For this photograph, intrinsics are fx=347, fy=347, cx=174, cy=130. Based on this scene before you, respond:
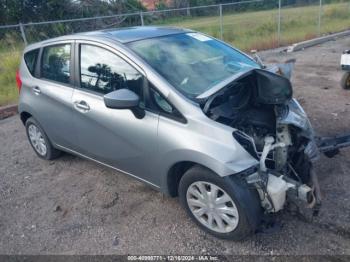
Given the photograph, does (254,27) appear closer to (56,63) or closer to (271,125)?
(56,63)

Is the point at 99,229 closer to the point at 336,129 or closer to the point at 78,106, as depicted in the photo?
the point at 78,106

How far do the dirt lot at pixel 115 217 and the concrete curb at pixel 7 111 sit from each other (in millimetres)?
2573

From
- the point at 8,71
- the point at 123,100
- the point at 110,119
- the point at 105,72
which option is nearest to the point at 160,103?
the point at 123,100

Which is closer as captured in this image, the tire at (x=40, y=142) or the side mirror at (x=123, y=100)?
the side mirror at (x=123, y=100)

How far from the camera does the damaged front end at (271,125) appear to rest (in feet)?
9.53

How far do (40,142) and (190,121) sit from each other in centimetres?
281

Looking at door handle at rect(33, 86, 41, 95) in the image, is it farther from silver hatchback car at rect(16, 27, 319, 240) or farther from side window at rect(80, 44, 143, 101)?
side window at rect(80, 44, 143, 101)

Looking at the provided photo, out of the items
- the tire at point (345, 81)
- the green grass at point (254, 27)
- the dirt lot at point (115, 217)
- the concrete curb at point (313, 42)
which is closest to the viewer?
the dirt lot at point (115, 217)

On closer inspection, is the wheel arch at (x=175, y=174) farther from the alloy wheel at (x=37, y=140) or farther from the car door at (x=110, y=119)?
the alloy wheel at (x=37, y=140)

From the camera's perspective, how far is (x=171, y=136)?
3025 millimetres

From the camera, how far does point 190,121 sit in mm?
2939

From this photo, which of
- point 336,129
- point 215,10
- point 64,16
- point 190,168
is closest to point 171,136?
point 190,168

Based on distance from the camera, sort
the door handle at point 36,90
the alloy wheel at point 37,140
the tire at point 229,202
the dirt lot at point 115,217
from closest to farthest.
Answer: the tire at point 229,202
the dirt lot at point 115,217
the door handle at point 36,90
the alloy wheel at point 37,140

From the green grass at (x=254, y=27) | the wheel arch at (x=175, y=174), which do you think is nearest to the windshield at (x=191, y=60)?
the wheel arch at (x=175, y=174)
